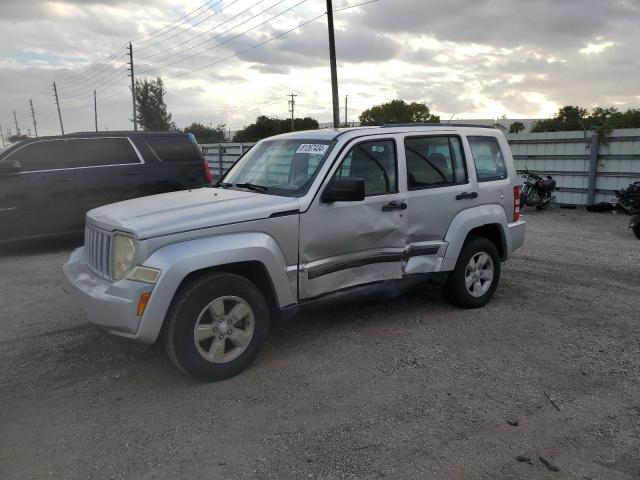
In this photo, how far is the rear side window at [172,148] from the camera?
9.05 meters

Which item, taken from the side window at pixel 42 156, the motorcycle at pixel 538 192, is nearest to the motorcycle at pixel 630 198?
the motorcycle at pixel 538 192

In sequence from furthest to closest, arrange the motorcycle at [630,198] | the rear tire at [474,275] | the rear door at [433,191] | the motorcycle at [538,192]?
the motorcycle at [538,192]
the motorcycle at [630,198]
the rear tire at [474,275]
the rear door at [433,191]

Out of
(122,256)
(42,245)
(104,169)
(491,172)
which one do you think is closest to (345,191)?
(122,256)

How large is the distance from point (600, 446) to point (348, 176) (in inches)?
105

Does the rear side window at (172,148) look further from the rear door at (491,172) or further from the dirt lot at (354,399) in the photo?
the rear door at (491,172)

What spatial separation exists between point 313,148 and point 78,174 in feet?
17.6

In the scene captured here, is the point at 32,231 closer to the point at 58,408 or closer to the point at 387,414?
the point at 58,408

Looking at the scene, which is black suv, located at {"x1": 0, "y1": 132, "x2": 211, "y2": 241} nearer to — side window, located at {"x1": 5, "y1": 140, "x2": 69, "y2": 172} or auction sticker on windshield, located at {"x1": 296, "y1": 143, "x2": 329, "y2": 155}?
side window, located at {"x1": 5, "y1": 140, "x2": 69, "y2": 172}

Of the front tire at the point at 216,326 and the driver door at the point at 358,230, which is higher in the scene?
the driver door at the point at 358,230

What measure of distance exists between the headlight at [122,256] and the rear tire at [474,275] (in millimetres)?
3165

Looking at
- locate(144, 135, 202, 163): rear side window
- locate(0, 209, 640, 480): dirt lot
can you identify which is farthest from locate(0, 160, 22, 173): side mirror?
locate(0, 209, 640, 480): dirt lot

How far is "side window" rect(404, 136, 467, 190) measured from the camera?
4.87m

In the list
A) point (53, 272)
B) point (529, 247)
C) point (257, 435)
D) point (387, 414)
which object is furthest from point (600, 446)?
point (53, 272)

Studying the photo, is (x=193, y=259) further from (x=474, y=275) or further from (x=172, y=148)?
(x=172, y=148)
